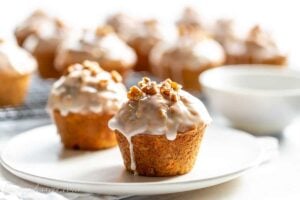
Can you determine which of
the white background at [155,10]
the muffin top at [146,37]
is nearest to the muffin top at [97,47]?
the muffin top at [146,37]

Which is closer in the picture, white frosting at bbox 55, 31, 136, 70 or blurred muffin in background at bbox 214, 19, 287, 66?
white frosting at bbox 55, 31, 136, 70

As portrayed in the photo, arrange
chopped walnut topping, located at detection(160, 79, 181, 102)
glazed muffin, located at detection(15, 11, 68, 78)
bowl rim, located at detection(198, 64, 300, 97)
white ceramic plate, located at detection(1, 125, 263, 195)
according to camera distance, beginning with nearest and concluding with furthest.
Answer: white ceramic plate, located at detection(1, 125, 263, 195) → chopped walnut topping, located at detection(160, 79, 181, 102) → bowl rim, located at detection(198, 64, 300, 97) → glazed muffin, located at detection(15, 11, 68, 78)

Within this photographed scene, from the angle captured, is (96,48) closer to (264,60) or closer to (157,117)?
(264,60)

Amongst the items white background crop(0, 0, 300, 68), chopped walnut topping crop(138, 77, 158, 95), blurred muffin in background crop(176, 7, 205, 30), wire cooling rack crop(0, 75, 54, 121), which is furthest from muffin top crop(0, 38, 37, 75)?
white background crop(0, 0, 300, 68)

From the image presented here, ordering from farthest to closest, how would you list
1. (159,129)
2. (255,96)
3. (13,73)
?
(13,73)
(255,96)
(159,129)

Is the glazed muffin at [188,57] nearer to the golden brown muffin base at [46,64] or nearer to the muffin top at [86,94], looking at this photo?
the golden brown muffin base at [46,64]

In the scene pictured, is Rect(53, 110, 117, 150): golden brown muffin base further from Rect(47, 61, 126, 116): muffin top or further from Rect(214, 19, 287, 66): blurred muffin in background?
Rect(214, 19, 287, 66): blurred muffin in background

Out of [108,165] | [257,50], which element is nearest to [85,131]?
[108,165]
